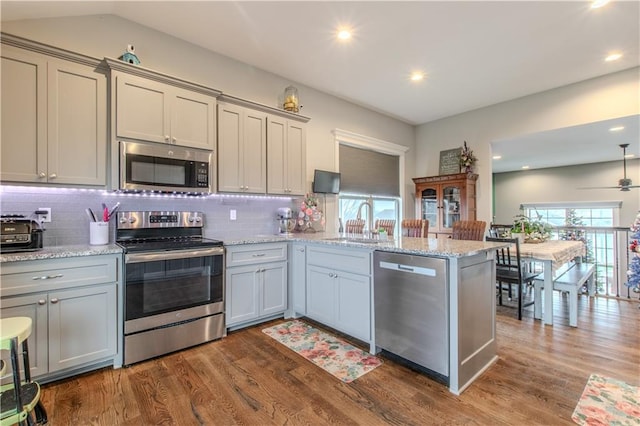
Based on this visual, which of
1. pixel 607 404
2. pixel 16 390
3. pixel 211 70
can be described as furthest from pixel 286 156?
pixel 607 404

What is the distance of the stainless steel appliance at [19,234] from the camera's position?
1977 millimetres

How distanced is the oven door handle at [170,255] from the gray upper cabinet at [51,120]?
2.30ft

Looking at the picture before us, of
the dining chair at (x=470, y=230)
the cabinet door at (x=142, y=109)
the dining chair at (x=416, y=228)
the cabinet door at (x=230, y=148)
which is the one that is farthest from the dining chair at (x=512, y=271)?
the cabinet door at (x=142, y=109)

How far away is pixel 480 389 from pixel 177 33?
4059 mm

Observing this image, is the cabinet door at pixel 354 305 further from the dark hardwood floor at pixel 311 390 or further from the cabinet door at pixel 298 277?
the cabinet door at pixel 298 277

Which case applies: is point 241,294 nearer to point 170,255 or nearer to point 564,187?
point 170,255

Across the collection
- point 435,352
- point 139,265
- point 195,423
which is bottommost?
point 195,423

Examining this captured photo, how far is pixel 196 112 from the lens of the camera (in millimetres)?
2828

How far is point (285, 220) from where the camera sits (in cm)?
373

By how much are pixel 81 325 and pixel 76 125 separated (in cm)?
152

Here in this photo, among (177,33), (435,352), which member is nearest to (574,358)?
(435,352)

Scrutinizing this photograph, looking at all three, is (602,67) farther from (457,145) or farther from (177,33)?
(177,33)

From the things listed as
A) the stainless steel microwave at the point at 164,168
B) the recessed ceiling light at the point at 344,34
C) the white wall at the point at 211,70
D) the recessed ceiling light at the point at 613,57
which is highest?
the recessed ceiling light at the point at 344,34

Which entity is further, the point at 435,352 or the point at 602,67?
the point at 602,67
